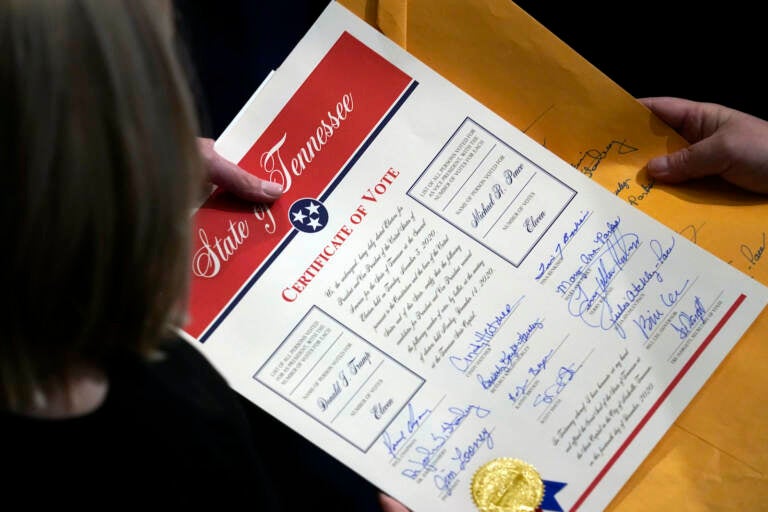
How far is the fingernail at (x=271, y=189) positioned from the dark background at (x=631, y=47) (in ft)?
0.61

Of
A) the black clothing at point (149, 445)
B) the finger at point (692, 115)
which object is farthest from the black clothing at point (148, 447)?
the finger at point (692, 115)

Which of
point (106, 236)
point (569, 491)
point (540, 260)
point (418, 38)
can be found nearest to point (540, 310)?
point (540, 260)

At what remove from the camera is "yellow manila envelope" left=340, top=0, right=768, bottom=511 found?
61 centimetres

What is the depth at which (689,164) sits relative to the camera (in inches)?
25.0

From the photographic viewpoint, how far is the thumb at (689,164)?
63cm

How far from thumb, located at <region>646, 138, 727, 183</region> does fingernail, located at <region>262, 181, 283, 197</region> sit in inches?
12.5

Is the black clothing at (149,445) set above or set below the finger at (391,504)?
below

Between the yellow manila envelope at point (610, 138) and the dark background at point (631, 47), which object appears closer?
the yellow manila envelope at point (610, 138)
